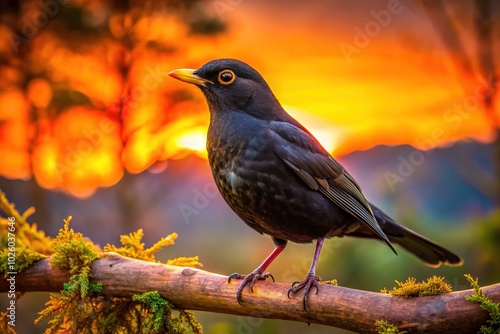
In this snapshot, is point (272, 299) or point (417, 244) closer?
point (272, 299)

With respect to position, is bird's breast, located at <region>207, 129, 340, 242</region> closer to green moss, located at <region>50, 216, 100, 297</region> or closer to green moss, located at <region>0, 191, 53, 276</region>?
green moss, located at <region>50, 216, 100, 297</region>

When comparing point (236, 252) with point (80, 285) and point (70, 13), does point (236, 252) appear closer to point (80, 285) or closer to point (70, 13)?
point (80, 285)

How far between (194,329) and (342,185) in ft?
4.07

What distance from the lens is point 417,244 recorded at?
12.5 ft

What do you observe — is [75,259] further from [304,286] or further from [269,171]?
[304,286]

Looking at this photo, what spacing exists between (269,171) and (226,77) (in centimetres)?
68

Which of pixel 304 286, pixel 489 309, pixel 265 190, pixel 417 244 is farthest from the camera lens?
pixel 417 244

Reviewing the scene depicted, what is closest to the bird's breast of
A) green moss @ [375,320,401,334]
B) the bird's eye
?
the bird's eye

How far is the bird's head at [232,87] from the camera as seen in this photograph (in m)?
3.49

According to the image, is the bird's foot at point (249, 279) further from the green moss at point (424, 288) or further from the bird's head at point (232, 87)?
the bird's head at point (232, 87)

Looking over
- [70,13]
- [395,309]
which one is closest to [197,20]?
[70,13]

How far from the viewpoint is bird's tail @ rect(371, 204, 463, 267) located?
374cm

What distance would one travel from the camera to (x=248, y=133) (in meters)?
3.33

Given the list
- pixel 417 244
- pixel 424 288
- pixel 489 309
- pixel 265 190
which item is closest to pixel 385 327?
pixel 424 288
